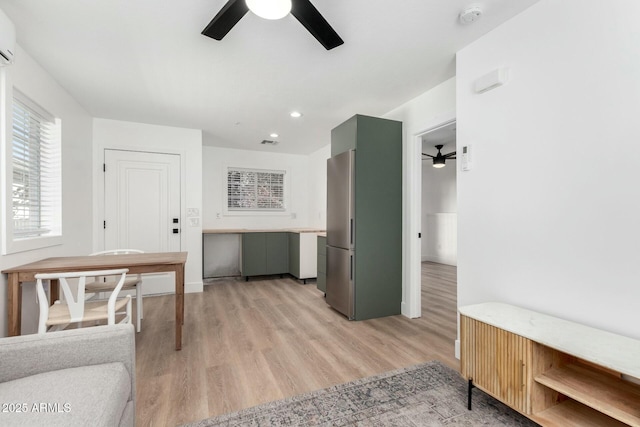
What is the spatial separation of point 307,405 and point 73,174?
3.45 meters

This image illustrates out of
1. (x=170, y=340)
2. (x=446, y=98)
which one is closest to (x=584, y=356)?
(x=446, y=98)

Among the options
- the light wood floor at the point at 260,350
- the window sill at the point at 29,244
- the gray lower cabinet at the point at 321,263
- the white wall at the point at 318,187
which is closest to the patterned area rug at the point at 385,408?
the light wood floor at the point at 260,350

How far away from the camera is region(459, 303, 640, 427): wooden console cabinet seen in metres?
1.26

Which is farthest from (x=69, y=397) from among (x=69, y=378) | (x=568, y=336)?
(x=568, y=336)

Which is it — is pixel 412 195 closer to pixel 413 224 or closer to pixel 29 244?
pixel 413 224

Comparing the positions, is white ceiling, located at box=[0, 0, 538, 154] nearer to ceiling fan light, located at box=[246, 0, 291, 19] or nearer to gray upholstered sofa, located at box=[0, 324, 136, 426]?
ceiling fan light, located at box=[246, 0, 291, 19]

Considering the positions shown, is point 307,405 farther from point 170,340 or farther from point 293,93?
point 293,93

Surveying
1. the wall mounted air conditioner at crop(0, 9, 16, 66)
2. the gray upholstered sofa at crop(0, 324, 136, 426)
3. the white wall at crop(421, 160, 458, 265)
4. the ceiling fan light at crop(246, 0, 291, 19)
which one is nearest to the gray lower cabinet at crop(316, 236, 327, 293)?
the gray upholstered sofa at crop(0, 324, 136, 426)

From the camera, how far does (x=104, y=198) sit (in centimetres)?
397

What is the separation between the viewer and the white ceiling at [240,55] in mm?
1875

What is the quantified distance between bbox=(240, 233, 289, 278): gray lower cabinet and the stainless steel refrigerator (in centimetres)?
174

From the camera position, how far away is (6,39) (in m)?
1.79

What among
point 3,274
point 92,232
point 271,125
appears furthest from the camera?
point 271,125

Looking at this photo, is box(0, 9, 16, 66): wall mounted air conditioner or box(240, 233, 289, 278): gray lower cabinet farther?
box(240, 233, 289, 278): gray lower cabinet
